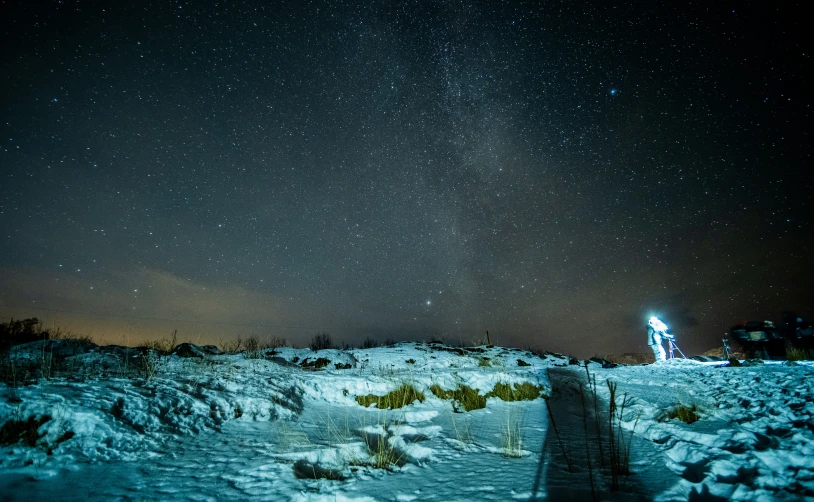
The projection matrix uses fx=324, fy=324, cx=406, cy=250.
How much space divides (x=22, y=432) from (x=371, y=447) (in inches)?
119

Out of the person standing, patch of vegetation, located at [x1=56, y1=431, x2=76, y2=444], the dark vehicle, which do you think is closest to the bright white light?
the person standing

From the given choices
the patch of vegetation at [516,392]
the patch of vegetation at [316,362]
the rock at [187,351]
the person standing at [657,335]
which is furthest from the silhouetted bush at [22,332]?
the person standing at [657,335]

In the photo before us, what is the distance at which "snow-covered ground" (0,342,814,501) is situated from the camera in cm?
216

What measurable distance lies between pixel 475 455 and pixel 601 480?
3.54ft

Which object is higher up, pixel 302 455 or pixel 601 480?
pixel 601 480

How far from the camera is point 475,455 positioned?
302cm

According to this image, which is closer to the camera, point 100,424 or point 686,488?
point 686,488

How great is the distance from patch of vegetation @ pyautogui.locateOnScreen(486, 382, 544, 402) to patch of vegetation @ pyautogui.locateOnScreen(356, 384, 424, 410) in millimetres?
1355

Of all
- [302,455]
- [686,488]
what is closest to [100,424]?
[302,455]

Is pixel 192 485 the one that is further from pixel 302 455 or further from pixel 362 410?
pixel 362 410

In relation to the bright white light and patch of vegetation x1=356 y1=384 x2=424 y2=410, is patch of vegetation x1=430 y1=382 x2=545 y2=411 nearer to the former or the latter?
patch of vegetation x1=356 y1=384 x2=424 y2=410

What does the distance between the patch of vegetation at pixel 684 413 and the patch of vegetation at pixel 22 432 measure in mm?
6139

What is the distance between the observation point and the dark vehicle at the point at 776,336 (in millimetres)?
11797

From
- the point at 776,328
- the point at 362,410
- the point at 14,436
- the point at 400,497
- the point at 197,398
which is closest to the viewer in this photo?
the point at 400,497
